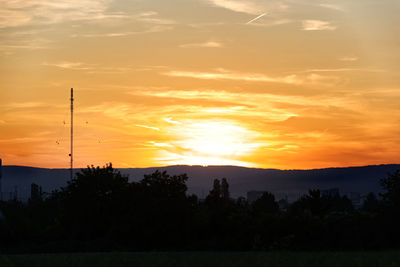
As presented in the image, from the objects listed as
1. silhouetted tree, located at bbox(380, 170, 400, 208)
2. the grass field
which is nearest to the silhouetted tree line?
silhouetted tree, located at bbox(380, 170, 400, 208)

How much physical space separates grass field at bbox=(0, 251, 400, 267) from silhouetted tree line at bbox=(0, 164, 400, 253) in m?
7.36

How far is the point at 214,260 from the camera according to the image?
118ft

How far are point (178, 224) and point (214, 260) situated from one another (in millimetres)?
13721

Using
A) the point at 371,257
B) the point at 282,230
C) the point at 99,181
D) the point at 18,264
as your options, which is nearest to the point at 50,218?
the point at 99,181

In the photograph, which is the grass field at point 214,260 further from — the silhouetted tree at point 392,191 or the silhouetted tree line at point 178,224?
the silhouetted tree at point 392,191

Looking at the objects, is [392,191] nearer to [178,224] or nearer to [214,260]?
[178,224]

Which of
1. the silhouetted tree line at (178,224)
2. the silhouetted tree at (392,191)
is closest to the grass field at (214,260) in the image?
the silhouetted tree line at (178,224)

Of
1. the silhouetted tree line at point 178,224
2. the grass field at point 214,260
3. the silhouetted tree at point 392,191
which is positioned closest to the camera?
the grass field at point 214,260

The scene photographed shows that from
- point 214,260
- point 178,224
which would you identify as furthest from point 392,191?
point 214,260

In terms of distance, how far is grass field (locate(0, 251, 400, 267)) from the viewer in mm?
34062

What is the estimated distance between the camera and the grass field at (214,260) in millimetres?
34062

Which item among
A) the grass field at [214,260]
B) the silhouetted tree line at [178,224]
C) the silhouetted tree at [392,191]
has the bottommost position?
the grass field at [214,260]

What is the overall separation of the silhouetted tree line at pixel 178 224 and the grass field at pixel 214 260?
7.36 metres

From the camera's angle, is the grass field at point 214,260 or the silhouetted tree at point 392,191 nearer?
the grass field at point 214,260
